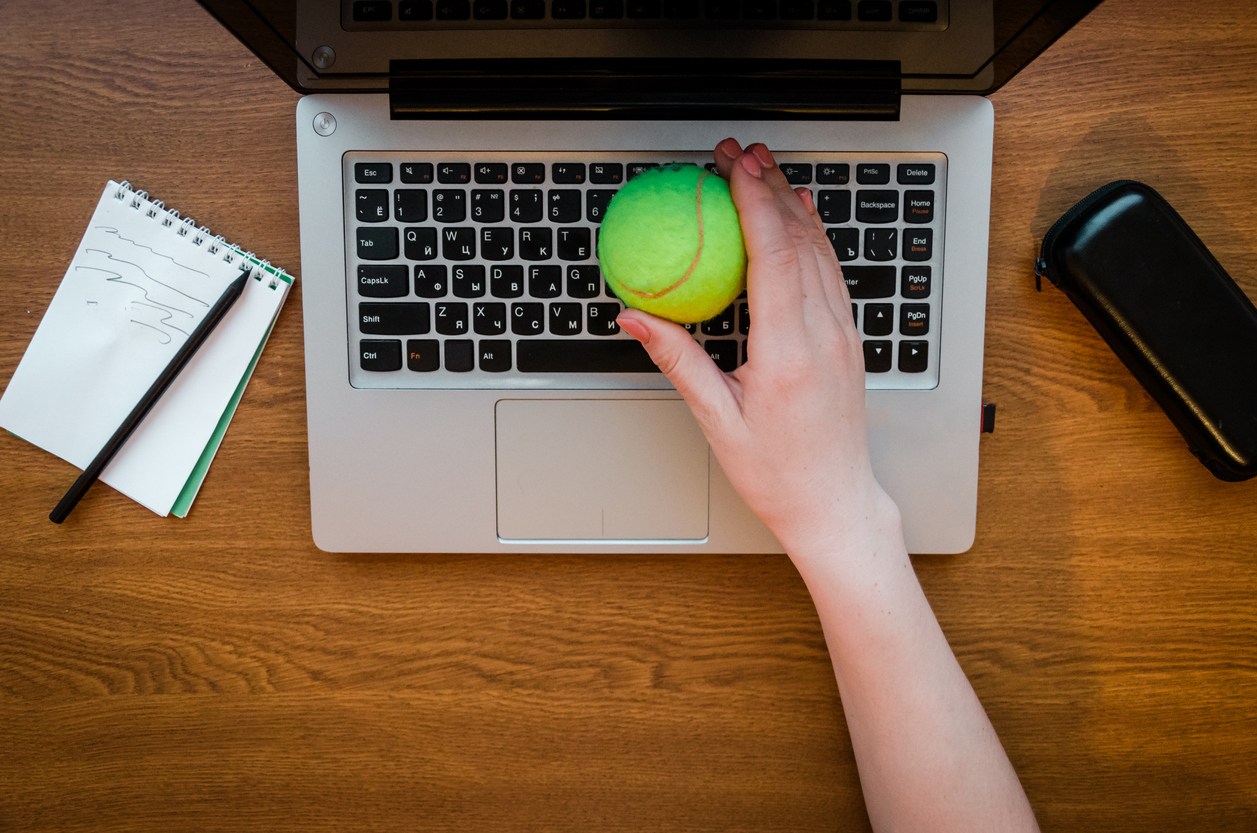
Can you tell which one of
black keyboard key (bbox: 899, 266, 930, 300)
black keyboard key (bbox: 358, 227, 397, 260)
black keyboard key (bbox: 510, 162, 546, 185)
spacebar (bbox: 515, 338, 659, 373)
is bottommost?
spacebar (bbox: 515, 338, 659, 373)

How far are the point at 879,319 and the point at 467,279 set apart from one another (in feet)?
1.20

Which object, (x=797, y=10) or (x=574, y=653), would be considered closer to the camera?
(x=797, y=10)

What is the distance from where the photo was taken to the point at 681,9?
1.88ft

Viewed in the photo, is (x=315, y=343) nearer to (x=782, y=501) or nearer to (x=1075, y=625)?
(x=782, y=501)

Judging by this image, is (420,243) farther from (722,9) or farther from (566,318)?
(722,9)

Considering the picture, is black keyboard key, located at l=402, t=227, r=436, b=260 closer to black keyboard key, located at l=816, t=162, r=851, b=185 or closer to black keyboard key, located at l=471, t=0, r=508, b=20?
black keyboard key, located at l=471, t=0, r=508, b=20

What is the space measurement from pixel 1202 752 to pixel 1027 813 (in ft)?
0.86

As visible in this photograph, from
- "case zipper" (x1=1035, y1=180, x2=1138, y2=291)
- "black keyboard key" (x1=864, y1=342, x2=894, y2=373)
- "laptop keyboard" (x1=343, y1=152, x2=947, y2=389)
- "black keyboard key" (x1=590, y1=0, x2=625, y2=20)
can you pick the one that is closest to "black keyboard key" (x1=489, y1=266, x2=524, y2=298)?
"laptop keyboard" (x1=343, y1=152, x2=947, y2=389)

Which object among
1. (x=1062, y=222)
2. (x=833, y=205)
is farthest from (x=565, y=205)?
(x=1062, y=222)

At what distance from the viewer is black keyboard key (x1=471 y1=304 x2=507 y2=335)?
632mm

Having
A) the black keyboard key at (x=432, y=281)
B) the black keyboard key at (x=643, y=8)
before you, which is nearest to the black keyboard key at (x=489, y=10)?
the black keyboard key at (x=643, y=8)

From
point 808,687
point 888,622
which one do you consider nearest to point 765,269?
point 888,622

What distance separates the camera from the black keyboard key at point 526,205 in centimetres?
62

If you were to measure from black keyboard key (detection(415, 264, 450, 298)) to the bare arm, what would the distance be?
19 centimetres
